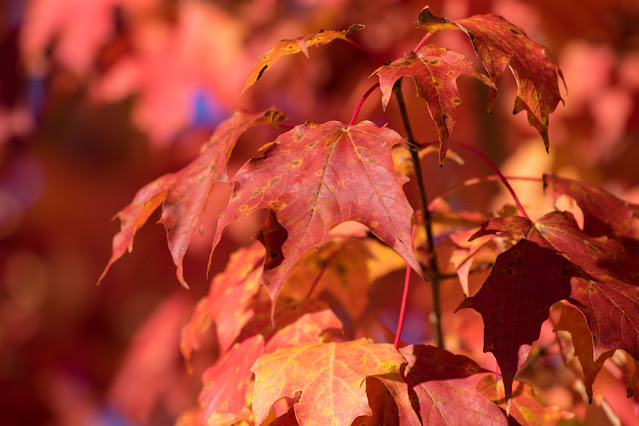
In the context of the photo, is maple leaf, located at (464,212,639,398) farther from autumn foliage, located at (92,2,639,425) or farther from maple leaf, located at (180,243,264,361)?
maple leaf, located at (180,243,264,361)

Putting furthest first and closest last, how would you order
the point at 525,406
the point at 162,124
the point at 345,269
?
the point at 162,124 → the point at 345,269 → the point at 525,406

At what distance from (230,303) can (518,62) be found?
354 millimetres

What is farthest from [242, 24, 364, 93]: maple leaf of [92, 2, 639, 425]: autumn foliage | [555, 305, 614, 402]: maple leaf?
[555, 305, 614, 402]: maple leaf

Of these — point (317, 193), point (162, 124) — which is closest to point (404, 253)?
point (317, 193)

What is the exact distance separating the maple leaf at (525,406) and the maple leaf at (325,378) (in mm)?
133

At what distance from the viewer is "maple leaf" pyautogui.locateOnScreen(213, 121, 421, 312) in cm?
45

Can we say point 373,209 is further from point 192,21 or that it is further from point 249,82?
point 192,21

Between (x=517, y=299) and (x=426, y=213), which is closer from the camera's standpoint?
(x=517, y=299)

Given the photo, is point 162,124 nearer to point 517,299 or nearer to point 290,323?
point 290,323

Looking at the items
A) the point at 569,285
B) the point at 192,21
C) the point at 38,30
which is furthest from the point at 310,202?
the point at 38,30

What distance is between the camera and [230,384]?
0.58 meters

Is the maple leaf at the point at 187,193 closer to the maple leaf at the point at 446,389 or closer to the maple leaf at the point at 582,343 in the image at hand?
the maple leaf at the point at 446,389

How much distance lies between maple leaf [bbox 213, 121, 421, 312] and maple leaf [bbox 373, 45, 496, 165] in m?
0.04

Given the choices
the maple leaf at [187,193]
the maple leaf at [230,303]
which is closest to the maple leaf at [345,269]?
the maple leaf at [230,303]
